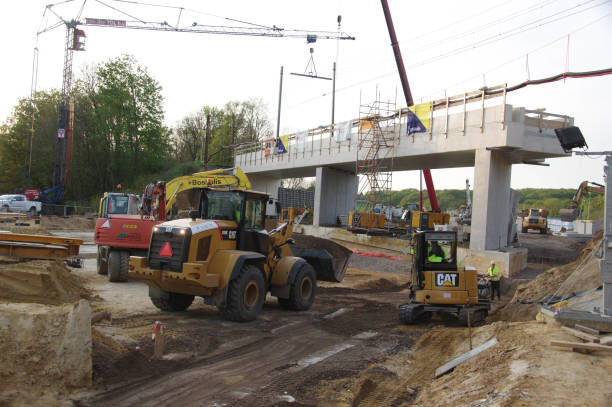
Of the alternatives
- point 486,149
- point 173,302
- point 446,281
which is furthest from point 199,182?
point 486,149

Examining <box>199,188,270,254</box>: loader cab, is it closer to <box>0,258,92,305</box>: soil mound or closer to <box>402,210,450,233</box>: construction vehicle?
<box>0,258,92,305</box>: soil mound

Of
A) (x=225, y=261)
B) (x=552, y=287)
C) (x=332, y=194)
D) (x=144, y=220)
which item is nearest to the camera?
(x=225, y=261)

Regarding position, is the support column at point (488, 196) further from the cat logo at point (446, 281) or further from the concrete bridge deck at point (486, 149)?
the cat logo at point (446, 281)

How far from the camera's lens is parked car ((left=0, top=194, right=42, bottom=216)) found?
1415 inches

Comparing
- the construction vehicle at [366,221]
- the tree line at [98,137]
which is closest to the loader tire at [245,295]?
the construction vehicle at [366,221]

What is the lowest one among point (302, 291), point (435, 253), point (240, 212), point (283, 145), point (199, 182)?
point (302, 291)

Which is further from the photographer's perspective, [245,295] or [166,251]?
[245,295]

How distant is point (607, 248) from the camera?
7.90 meters

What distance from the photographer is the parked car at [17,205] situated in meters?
35.9

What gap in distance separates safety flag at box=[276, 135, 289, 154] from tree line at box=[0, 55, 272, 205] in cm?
1877

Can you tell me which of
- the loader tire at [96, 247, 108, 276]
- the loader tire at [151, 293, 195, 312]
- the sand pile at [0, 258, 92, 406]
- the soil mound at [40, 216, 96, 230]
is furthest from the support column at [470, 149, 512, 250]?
the soil mound at [40, 216, 96, 230]

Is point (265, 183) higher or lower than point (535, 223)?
higher

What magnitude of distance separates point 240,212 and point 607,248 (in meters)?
7.03

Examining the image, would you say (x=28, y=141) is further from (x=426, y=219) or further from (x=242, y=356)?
(x=242, y=356)
